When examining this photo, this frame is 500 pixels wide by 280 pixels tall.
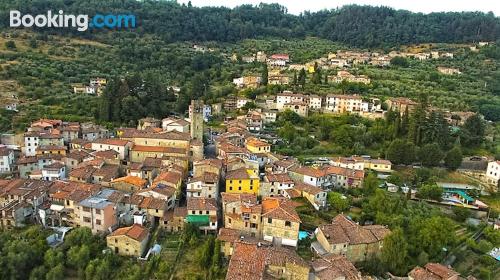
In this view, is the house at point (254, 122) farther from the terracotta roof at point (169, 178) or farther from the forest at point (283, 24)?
the forest at point (283, 24)

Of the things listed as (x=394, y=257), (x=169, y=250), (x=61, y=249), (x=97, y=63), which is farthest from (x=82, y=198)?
(x=97, y=63)

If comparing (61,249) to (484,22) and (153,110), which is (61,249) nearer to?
(153,110)

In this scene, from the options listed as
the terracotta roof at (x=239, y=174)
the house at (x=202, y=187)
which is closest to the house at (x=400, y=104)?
the terracotta roof at (x=239, y=174)

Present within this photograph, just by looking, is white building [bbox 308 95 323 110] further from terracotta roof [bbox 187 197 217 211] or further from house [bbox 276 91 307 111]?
terracotta roof [bbox 187 197 217 211]

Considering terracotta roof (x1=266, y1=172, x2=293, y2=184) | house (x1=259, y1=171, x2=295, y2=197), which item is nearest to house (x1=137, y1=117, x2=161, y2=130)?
terracotta roof (x1=266, y1=172, x2=293, y2=184)

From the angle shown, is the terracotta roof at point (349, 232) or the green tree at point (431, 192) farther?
the green tree at point (431, 192)
